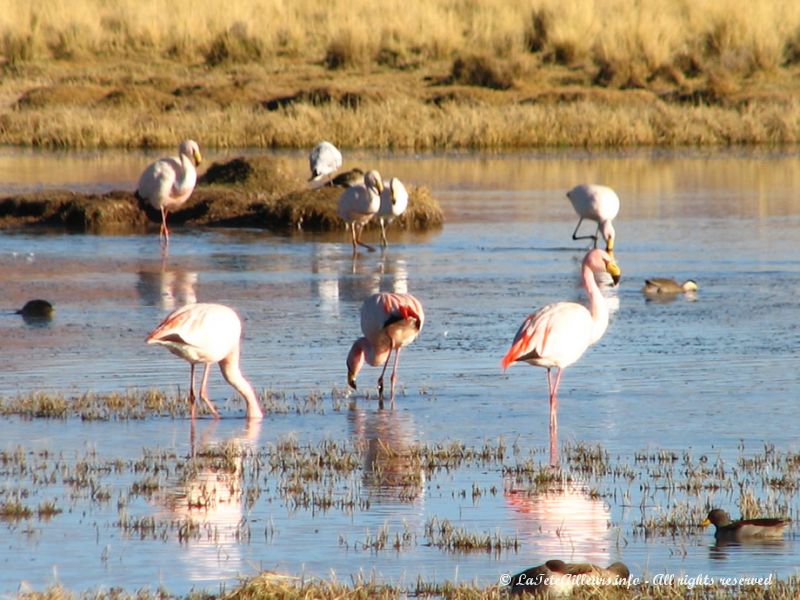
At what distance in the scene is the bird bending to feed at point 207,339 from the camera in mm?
9641

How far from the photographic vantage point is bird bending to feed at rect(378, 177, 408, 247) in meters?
19.4

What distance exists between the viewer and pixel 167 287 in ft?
53.0

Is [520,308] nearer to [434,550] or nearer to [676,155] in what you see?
[434,550]

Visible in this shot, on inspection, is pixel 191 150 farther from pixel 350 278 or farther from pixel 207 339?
pixel 207 339

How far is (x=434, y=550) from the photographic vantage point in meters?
6.68

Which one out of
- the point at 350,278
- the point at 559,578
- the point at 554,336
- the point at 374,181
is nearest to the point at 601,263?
the point at 554,336

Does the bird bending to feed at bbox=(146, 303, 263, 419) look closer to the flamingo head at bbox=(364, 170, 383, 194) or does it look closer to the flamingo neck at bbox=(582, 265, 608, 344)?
the flamingo neck at bbox=(582, 265, 608, 344)

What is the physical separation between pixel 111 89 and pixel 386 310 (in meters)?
27.1

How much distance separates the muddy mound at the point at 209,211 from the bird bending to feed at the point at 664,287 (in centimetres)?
658

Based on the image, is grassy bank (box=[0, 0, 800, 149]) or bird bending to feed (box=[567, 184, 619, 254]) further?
grassy bank (box=[0, 0, 800, 149])

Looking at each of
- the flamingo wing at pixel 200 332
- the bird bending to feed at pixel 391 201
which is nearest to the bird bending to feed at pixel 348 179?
the bird bending to feed at pixel 391 201

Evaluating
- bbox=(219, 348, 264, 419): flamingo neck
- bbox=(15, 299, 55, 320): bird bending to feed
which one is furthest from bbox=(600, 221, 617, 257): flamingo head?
bbox=(219, 348, 264, 419): flamingo neck

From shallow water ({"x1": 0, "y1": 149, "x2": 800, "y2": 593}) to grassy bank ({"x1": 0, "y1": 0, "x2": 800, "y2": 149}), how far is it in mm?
9883

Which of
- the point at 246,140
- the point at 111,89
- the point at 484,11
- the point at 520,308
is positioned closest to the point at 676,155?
the point at 246,140
